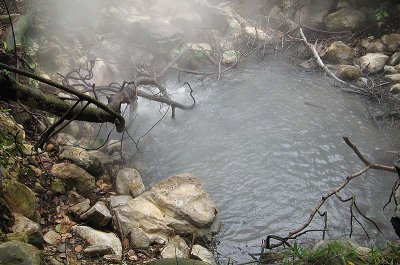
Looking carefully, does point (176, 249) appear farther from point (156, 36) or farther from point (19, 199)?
point (156, 36)

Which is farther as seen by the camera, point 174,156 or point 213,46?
point 213,46

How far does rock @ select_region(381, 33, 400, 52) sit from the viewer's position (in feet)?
30.1

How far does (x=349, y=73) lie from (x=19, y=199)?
8.08 meters

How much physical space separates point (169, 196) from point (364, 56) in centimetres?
740

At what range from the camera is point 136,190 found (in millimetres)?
4898

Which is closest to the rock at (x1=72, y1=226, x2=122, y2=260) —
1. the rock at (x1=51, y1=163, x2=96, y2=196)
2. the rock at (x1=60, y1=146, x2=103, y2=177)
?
the rock at (x1=51, y1=163, x2=96, y2=196)

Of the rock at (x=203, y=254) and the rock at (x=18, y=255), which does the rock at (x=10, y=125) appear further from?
the rock at (x=203, y=254)

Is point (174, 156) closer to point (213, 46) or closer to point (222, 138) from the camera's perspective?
point (222, 138)

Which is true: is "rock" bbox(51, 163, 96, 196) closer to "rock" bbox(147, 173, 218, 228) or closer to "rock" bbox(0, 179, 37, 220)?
"rock" bbox(147, 173, 218, 228)

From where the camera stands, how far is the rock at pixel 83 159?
188 inches

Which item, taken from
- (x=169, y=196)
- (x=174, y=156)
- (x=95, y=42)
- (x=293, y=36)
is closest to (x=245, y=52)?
(x=293, y=36)

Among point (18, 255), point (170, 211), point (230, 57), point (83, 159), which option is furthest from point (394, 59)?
point (18, 255)

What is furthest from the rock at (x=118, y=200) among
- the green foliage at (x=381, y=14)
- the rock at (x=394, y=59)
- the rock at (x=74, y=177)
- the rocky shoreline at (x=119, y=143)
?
the green foliage at (x=381, y=14)

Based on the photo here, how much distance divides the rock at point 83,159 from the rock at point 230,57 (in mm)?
5617
